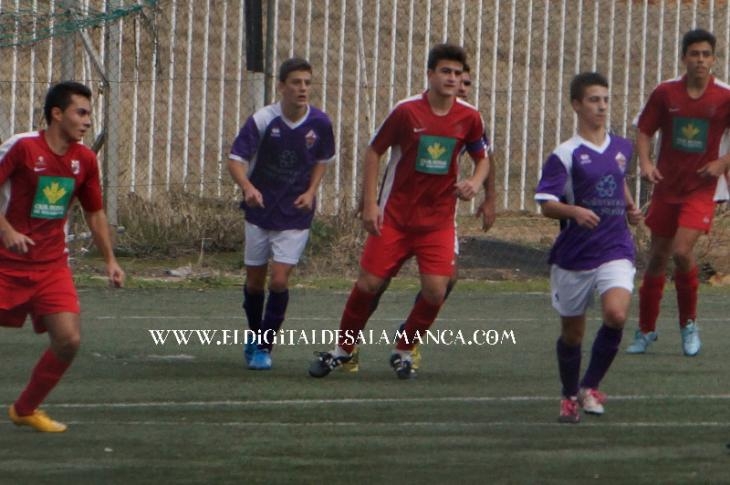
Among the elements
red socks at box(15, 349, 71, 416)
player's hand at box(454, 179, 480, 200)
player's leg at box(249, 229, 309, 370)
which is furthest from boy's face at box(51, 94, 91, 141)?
player's leg at box(249, 229, 309, 370)

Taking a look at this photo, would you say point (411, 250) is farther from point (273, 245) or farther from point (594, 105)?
point (594, 105)

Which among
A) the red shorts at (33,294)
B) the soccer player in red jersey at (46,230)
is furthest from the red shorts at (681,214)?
the red shorts at (33,294)

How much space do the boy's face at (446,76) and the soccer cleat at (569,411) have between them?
2116 millimetres

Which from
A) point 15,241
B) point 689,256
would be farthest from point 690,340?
point 15,241

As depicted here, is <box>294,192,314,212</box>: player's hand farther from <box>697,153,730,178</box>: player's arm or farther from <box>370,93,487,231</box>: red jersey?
<box>697,153,730,178</box>: player's arm

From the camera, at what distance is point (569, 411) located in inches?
311

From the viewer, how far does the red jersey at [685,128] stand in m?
10.4

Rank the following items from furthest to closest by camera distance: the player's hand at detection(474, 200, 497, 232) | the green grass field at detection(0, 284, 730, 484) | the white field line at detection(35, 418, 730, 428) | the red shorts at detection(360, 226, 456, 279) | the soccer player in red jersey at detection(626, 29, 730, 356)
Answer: the soccer player in red jersey at detection(626, 29, 730, 356) → the player's hand at detection(474, 200, 497, 232) → the red shorts at detection(360, 226, 456, 279) → the white field line at detection(35, 418, 730, 428) → the green grass field at detection(0, 284, 730, 484)

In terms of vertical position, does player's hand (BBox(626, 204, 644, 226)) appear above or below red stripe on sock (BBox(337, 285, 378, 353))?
above

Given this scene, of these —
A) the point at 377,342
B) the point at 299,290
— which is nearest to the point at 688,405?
the point at 377,342

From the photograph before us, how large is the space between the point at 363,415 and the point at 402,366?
4.56 feet

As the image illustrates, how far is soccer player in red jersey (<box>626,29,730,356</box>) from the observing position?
1029 cm

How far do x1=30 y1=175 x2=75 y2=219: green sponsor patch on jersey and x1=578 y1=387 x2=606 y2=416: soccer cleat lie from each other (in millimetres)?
2582

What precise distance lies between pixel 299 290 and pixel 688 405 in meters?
6.24
